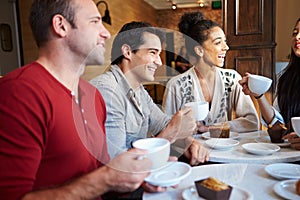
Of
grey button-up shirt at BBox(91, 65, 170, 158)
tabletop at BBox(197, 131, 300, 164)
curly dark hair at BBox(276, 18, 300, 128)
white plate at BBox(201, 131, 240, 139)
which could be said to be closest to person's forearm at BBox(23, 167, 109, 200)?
grey button-up shirt at BBox(91, 65, 170, 158)

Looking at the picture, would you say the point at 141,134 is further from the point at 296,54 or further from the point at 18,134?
the point at 296,54

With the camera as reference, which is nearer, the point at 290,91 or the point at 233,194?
the point at 233,194

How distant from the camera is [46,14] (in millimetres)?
889

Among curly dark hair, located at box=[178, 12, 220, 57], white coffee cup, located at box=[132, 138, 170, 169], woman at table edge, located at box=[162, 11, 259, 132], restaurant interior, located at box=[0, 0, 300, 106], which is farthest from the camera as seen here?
restaurant interior, located at box=[0, 0, 300, 106]

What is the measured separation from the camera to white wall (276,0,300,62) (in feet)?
12.9

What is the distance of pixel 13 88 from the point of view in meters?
0.72

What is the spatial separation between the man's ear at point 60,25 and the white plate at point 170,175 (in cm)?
51

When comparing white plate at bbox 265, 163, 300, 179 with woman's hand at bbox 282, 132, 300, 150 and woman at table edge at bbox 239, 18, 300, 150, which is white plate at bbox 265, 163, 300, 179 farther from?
woman at table edge at bbox 239, 18, 300, 150

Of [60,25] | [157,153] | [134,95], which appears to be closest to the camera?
[157,153]

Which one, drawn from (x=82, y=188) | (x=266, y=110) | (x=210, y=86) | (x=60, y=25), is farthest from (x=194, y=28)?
(x=82, y=188)

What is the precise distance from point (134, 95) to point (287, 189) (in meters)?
0.78

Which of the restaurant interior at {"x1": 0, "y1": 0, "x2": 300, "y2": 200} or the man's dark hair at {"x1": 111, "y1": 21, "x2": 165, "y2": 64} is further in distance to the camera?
the man's dark hair at {"x1": 111, "y1": 21, "x2": 165, "y2": 64}

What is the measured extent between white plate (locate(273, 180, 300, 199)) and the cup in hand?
1.96ft

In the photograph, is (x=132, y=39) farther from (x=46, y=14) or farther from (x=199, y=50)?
(x=199, y=50)
